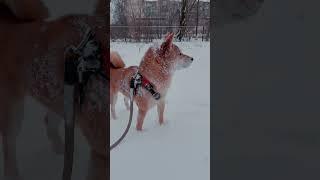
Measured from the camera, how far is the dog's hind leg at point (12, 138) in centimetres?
84

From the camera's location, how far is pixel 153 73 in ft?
10.4

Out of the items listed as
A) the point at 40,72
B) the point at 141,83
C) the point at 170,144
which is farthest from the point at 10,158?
the point at 141,83

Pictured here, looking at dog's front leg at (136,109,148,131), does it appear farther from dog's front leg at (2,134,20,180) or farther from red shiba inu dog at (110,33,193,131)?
dog's front leg at (2,134,20,180)

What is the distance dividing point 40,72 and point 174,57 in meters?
2.45

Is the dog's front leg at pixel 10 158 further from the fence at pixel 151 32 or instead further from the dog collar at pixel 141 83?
the dog collar at pixel 141 83

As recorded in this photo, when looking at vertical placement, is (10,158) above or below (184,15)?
below

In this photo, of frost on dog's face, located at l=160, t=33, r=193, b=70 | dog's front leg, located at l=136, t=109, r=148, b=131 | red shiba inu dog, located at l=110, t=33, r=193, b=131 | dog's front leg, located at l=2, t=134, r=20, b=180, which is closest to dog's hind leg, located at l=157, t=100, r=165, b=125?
red shiba inu dog, located at l=110, t=33, r=193, b=131

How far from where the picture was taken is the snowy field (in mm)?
1672

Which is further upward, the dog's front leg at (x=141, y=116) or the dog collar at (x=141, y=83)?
the dog collar at (x=141, y=83)

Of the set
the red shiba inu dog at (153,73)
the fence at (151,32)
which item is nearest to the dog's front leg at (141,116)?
the red shiba inu dog at (153,73)

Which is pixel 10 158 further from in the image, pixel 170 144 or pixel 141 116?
pixel 141 116

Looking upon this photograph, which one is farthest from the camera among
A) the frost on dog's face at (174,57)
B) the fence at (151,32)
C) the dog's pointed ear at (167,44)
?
the frost on dog's face at (174,57)
